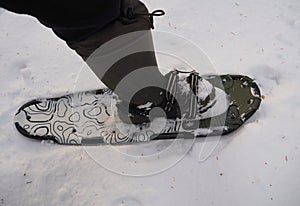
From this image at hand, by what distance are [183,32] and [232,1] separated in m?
0.29

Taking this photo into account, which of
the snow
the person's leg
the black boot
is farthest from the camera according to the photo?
the black boot

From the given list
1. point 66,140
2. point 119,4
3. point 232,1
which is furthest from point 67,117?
point 232,1

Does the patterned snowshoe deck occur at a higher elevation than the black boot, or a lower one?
lower

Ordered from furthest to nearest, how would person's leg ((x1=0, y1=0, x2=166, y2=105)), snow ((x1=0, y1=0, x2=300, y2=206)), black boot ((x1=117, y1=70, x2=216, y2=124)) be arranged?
black boot ((x1=117, y1=70, x2=216, y2=124)), snow ((x1=0, y1=0, x2=300, y2=206)), person's leg ((x1=0, y1=0, x2=166, y2=105))

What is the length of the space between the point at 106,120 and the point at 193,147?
1.13ft

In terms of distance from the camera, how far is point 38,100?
4.33 ft

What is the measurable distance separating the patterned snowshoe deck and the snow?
3 centimetres

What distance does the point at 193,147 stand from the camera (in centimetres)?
110

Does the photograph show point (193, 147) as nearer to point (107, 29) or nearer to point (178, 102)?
point (178, 102)

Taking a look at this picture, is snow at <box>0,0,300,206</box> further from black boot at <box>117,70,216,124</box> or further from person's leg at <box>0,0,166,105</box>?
person's leg at <box>0,0,166,105</box>

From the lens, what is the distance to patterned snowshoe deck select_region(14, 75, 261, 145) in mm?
1139

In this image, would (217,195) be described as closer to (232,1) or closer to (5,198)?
(5,198)

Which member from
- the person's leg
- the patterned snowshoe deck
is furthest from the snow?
the person's leg

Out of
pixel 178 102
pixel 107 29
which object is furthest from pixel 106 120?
pixel 107 29
